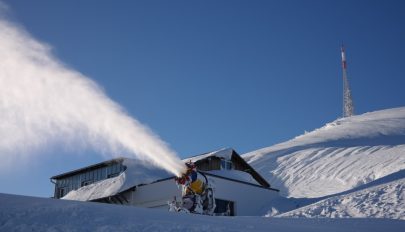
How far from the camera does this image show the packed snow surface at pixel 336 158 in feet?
137

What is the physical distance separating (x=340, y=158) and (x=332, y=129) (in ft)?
80.8

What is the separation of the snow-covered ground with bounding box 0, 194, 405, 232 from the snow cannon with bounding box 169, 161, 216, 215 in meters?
7.21

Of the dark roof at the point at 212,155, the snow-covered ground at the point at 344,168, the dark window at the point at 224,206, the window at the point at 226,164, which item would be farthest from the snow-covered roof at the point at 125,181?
the snow-covered ground at the point at 344,168

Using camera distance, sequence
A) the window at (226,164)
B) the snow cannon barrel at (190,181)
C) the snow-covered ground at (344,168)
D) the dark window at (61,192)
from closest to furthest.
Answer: the snow cannon barrel at (190,181) → the snow-covered ground at (344,168) → the window at (226,164) → the dark window at (61,192)

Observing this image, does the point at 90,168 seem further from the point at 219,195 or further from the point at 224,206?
the point at 224,206

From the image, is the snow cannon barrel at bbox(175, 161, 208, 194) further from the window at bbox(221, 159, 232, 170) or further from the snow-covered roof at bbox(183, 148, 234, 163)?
the window at bbox(221, 159, 232, 170)

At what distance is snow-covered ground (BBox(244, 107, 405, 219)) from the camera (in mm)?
23906

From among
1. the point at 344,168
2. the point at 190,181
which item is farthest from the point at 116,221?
the point at 344,168

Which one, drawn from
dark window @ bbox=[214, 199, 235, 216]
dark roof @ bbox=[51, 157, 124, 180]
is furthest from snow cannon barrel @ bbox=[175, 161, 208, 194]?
dark roof @ bbox=[51, 157, 124, 180]

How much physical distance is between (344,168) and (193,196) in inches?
1121

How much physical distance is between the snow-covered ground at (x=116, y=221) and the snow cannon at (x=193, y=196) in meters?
7.21

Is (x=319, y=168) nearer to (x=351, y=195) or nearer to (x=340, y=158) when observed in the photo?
(x=340, y=158)

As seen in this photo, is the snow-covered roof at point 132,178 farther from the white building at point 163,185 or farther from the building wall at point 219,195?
the building wall at point 219,195

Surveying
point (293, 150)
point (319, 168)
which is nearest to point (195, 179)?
point (319, 168)
